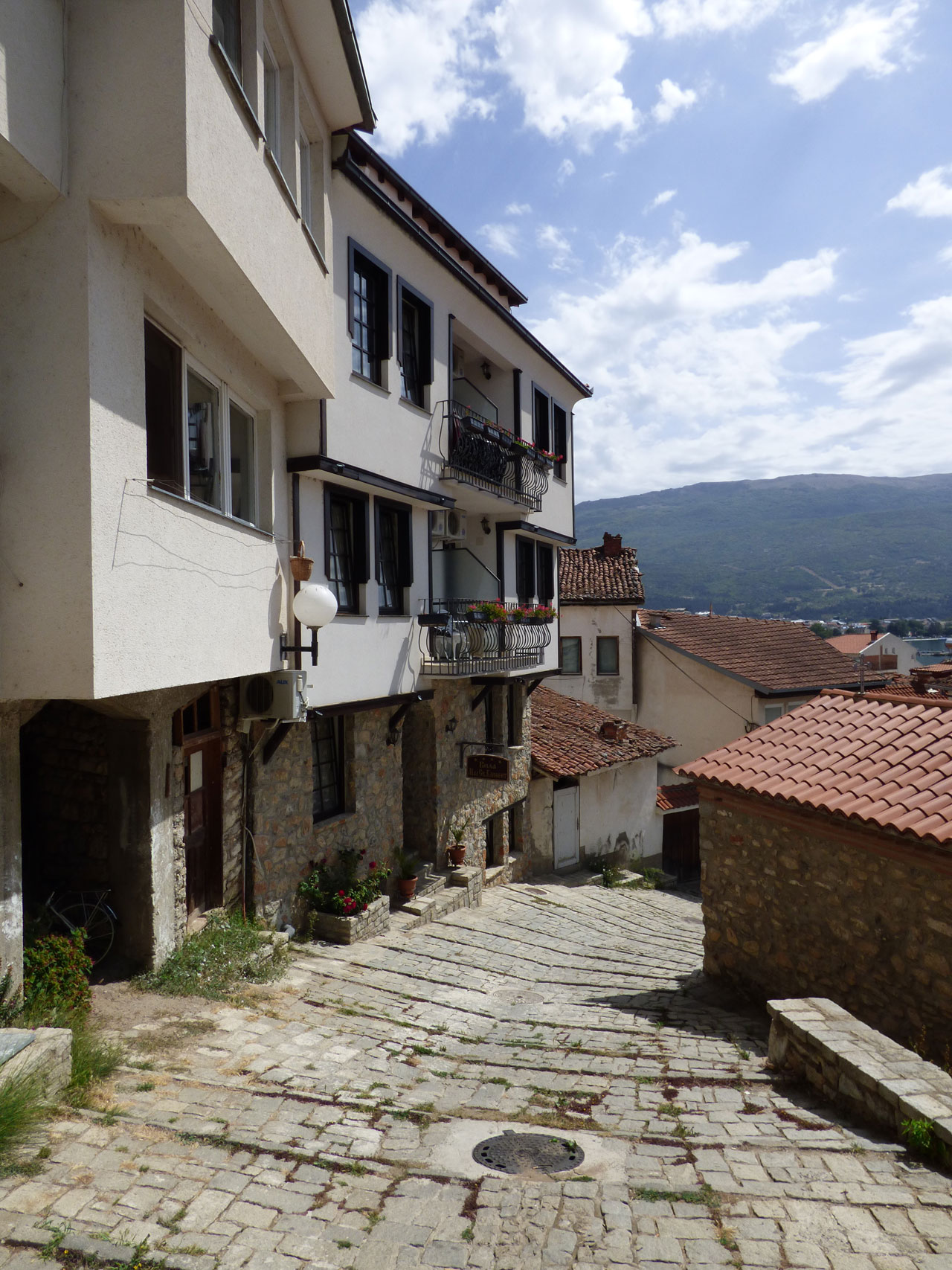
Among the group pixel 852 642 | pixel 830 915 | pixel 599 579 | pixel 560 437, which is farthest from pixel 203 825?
pixel 852 642

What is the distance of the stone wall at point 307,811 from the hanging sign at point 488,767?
2.26 metres

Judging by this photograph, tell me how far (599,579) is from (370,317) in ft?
64.5

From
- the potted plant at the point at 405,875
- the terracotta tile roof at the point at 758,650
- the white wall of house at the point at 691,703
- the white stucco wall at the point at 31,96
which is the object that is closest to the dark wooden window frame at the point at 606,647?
the white wall of house at the point at 691,703

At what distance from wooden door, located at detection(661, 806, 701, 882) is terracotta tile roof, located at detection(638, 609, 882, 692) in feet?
15.8

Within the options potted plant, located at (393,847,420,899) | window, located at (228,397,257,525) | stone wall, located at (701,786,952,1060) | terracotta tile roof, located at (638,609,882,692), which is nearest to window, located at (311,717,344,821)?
potted plant, located at (393,847,420,899)

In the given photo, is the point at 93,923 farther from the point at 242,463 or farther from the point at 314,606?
the point at 242,463

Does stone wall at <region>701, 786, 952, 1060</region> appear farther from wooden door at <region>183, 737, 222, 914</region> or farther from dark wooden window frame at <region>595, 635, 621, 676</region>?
dark wooden window frame at <region>595, 635, 621, 676</region>

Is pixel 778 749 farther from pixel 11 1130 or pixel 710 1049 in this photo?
pixel 11 1130

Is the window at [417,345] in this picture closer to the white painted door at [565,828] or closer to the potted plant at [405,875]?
the potted plant at [405,875]

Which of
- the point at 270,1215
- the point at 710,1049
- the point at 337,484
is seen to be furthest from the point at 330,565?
the point at 270,1215

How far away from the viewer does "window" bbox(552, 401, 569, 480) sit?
1823 centimetres

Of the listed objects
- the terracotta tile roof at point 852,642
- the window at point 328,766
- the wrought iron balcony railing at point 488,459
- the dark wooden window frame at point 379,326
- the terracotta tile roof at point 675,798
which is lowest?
the terracotta tile roof at point 675,798

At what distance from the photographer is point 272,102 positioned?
7.82 metres

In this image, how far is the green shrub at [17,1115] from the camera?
407cm
